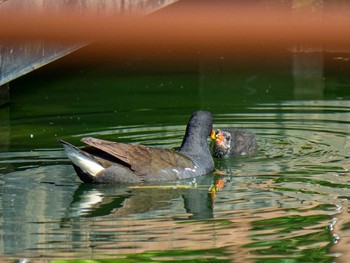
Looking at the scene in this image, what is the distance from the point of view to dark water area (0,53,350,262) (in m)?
7.22

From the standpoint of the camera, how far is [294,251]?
275 inches

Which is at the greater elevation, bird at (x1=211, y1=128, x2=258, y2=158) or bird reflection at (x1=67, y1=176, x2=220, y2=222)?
bird at (x1=211, y1=128, x2=258, y2=158)

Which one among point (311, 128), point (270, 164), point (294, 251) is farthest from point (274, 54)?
point (294, 251)

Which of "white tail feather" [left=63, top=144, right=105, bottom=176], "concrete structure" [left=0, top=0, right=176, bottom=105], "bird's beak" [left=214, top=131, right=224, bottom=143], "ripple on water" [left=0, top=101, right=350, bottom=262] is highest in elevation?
"concrete structure" [left=0, top=0, right=176, bottom=105]

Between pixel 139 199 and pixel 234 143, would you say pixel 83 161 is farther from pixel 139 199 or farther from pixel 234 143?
pixel 234 143

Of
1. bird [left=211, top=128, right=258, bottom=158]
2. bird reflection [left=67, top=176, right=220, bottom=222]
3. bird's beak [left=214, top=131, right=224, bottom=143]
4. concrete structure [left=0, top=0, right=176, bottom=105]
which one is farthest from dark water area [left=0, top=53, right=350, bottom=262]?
concrete structure [left=0, top=0, right=176, bottom=105]

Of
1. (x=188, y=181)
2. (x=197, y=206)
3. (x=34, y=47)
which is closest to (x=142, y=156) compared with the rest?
(x=188, y=181)

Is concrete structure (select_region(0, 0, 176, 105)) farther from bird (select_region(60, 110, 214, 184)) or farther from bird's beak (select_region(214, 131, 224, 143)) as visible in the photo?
bird (select_region(60, 110, 214, 184))

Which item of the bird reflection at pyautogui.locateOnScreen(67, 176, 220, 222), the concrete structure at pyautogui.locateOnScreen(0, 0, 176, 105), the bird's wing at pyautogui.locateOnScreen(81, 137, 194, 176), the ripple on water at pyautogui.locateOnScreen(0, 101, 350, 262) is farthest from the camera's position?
the concrete structure at pyautogui.locateOnScreen(0, 0, 176, 105)

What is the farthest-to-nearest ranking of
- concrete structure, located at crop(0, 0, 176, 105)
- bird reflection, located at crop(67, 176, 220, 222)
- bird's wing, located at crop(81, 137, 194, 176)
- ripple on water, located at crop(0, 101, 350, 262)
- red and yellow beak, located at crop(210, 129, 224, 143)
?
concrete structure, located at crop(0, 0, 176, 105)
red and yellow beak, located at crop(210, 129, 224, 143)
bird's wing, located at crop(81, 137, 194, 176)
bird reflection, located at crop(67, 176, 220, 222)
ripple on water, located at crop(0, 101, 350, 262)

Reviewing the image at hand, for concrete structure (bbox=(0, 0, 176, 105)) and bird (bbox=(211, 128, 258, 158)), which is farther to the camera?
concrete structure (bbox=(0, 0, 176, 105))

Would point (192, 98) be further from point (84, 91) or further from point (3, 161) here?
point (3, 161)

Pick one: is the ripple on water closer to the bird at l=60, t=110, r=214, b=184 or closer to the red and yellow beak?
the bird at l=60, t=110, r=214, b=184

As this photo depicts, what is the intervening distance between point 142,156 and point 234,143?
142 cm
